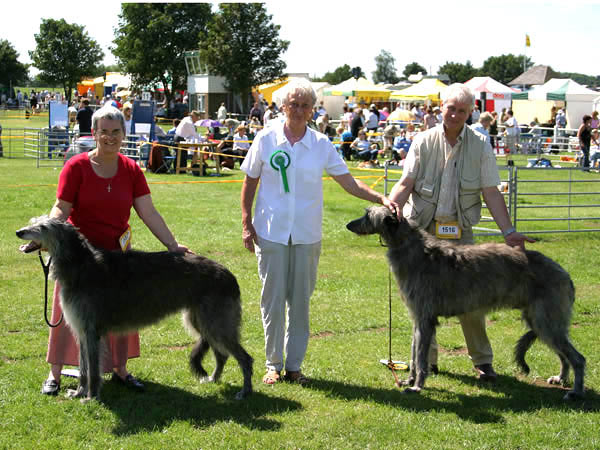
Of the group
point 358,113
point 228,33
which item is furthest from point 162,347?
point 228,33

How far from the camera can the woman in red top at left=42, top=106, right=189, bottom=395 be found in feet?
15.5

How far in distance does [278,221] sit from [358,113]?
22.5 meters

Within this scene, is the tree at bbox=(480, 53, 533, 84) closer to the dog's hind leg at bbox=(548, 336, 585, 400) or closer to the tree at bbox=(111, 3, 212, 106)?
the tree at bbox=(111, 3, 212, 106)

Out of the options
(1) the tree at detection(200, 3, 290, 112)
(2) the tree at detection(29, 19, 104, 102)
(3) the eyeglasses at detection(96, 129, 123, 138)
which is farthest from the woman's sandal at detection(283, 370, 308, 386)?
(2) the tree at detection(29, 19, 104, 102)

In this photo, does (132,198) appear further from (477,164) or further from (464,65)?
(464,65)

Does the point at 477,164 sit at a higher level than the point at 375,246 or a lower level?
higher

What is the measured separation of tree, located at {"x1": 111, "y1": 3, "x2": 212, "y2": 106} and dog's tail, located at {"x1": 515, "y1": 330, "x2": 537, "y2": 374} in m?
60.0

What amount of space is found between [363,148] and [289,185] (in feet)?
64.1

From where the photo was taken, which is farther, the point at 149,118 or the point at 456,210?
the point at 149,118

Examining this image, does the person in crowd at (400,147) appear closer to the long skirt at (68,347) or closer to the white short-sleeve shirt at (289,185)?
the white short-sleeve shirt at (289,185)

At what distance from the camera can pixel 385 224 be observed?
16.4ft

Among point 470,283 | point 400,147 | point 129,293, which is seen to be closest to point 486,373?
point 470,283

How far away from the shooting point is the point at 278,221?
5098 mm

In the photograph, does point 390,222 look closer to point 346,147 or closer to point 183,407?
point 183,407
